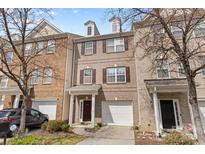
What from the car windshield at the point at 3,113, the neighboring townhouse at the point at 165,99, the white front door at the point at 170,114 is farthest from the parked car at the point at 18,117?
the white front door at the point at 170,114

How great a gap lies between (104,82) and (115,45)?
3.94 m

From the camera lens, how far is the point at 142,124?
11.3 metres

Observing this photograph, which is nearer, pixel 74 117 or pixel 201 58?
pixel 201 58

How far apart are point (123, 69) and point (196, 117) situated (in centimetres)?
825

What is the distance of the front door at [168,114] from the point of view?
442 inches

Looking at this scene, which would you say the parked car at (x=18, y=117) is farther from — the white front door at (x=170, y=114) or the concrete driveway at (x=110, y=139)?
the white front door at (x=170, y=114)

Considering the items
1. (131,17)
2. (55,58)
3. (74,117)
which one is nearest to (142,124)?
(74,117)

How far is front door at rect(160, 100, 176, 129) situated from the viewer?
1123cm

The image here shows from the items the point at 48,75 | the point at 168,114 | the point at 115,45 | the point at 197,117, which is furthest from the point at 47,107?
the point at 197,117

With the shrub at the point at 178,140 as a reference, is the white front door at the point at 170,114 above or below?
above

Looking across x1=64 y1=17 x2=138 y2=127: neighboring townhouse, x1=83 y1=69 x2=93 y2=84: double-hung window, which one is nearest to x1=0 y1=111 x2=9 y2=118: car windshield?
x1=64 y1=17 x2=138 y2=127: neighboring townhouse

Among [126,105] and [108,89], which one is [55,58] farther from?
[126,105]

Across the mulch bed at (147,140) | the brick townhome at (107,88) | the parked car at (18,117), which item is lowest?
the mulch bed at (147,140)

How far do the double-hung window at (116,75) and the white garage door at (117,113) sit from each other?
2.05 meters
